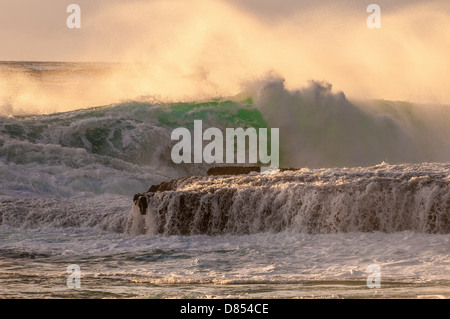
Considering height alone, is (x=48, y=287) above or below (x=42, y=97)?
below

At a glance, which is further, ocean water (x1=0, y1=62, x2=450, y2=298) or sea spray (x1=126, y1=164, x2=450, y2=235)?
sea spray (x1=126, y1=164, x2=450, y2=235)

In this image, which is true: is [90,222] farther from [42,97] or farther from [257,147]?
[42,97]

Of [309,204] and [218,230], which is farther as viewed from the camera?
[218,230]

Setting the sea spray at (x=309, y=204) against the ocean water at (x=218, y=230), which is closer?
the ocean water at (x=218, y=230)

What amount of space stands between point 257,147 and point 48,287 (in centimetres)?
2762

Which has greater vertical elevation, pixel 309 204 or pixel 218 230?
pixel 309 204

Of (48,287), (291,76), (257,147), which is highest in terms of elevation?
(291,76)

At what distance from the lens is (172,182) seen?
20281 mm
